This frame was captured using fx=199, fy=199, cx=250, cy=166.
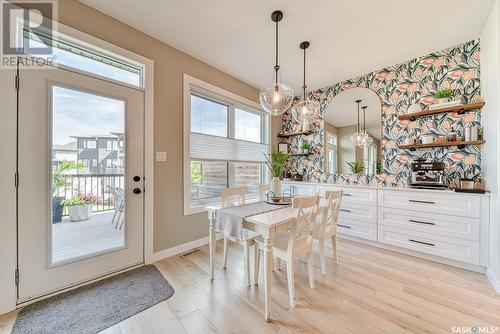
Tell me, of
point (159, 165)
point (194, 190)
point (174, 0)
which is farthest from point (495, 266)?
point (174, 0)

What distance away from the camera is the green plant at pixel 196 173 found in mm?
3066

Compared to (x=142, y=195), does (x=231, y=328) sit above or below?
below

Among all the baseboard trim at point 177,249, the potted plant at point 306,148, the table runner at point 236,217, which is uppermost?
the potted plant at point 306,148

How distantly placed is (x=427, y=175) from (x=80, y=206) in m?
4.23

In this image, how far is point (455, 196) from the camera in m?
2.36

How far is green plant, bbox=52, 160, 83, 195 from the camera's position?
1.86 metres

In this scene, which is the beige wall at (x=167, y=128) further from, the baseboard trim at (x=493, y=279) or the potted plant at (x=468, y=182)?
the potted plant at (x=468, y=182)

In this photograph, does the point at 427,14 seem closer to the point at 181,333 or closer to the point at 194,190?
the point at 194,190

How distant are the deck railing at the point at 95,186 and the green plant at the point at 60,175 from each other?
0.02 meters

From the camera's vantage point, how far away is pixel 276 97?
2076 mm

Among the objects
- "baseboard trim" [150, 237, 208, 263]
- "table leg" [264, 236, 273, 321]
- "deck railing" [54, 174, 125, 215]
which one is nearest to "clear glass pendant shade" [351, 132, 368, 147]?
"table leg" [264, 236, 273, 321]

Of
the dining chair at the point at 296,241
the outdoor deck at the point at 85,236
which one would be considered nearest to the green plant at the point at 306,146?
the dining chair at the point at 296,241

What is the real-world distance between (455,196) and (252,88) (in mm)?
3434

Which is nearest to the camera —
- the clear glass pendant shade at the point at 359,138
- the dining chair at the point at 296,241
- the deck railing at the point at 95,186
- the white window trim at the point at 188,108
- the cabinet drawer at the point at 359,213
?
the dining chair at the point at 296,241
